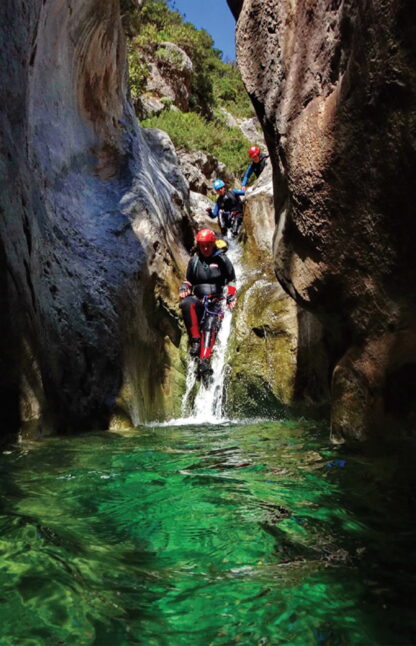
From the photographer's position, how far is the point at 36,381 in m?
5.32

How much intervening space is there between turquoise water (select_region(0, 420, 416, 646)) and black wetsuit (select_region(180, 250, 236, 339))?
471cm

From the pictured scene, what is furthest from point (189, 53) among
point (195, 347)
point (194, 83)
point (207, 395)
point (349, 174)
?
point (349, 174)

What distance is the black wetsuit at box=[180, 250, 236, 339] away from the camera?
8.45 m

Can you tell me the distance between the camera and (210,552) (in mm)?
2176

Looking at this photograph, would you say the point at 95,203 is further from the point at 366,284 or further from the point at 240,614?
the point at 240,614

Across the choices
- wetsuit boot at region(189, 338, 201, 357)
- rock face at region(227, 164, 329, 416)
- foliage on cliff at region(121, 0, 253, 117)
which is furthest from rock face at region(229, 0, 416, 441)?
foliage on cliff at region(121, 0, 253, 117)

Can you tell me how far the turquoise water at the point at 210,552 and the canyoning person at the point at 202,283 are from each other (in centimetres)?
469

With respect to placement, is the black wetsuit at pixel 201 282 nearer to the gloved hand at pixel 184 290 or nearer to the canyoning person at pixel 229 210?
the gloved hand at pixel 184 290

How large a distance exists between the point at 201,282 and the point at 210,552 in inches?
272

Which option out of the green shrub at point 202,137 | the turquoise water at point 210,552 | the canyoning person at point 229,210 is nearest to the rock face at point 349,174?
the turquoise water at point 210,552

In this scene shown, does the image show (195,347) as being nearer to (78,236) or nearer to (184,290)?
(184,290)

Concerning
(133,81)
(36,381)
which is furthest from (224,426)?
(133,81)

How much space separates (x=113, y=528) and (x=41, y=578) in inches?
25.9

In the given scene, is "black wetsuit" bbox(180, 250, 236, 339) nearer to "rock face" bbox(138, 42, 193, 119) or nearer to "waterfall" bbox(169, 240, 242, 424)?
"waterfall" bbox(169, 240, 242, 424)
